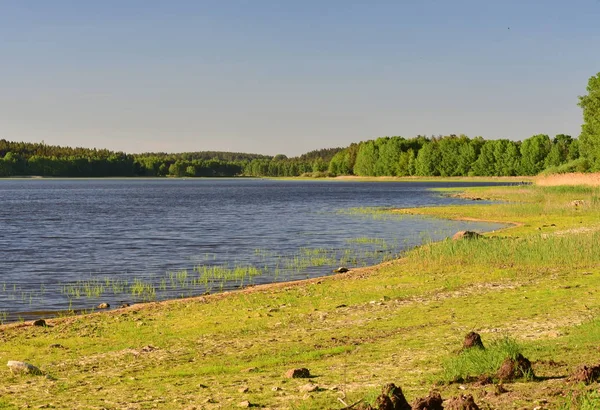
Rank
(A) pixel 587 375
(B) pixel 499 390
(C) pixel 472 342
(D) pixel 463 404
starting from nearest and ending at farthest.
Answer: (D) pixel 463 404 → (A) pixel 587 375 → (B) pixel 499 390 → (C) pixel 472 342

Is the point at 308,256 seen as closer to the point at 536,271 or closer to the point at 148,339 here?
the point at 536,271

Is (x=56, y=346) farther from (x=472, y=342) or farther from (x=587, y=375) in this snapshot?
(x=587, y=375)

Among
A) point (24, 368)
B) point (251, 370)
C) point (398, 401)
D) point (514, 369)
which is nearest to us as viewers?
point (398, 401)

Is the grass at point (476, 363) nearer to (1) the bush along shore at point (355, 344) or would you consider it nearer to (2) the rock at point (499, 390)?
(1) the bush along shore at point (355, 344)

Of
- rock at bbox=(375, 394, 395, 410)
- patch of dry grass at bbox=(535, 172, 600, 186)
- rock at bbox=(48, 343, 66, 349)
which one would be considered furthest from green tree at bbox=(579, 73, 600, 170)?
rock at bbox=(375, 394, 395, 410)

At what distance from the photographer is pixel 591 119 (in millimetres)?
106562

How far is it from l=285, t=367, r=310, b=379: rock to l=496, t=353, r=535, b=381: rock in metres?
3.38

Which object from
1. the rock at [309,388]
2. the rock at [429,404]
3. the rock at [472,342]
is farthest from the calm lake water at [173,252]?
the rock at [429,404]

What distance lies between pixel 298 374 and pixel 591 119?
104220 millimetres

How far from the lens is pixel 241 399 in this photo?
37.3 ft

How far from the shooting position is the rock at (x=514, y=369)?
1095 cm

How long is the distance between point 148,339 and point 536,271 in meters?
14.6

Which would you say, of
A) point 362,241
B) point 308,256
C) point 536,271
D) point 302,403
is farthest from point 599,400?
point 362,241

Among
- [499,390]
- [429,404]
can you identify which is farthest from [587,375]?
[429,404]
